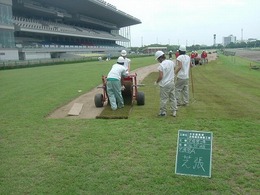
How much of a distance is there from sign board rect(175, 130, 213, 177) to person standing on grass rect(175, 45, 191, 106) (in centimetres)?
494

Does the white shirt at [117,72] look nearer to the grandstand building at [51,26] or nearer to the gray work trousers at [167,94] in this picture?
the gray work trousers at [167,94]

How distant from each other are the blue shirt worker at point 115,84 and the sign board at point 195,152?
5.01 metres

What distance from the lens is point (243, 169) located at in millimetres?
5117

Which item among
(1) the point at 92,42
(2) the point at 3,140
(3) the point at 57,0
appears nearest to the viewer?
(2) the point at 3,140

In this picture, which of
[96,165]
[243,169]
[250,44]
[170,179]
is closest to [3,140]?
[96,165]

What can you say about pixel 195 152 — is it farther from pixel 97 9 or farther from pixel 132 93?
pixel 97 9

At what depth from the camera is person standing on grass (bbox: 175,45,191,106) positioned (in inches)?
368

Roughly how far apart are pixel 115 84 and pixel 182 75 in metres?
2.12

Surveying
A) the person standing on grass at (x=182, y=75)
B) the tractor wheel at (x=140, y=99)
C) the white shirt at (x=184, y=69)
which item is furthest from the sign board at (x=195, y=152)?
the tractor wheel at (x=140, y=99)

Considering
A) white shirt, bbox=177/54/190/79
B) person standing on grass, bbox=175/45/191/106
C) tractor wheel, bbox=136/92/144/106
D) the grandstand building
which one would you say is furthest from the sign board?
the grandstand building

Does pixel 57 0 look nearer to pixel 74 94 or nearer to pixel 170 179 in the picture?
pixel 74 94

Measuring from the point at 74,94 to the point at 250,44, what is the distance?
147 m

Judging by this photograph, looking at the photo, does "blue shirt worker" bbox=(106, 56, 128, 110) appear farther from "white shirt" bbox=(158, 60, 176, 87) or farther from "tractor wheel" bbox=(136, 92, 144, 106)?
"white shirt" bbox=(158, 60, 176, 87)

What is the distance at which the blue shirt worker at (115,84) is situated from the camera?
30.7 ft
